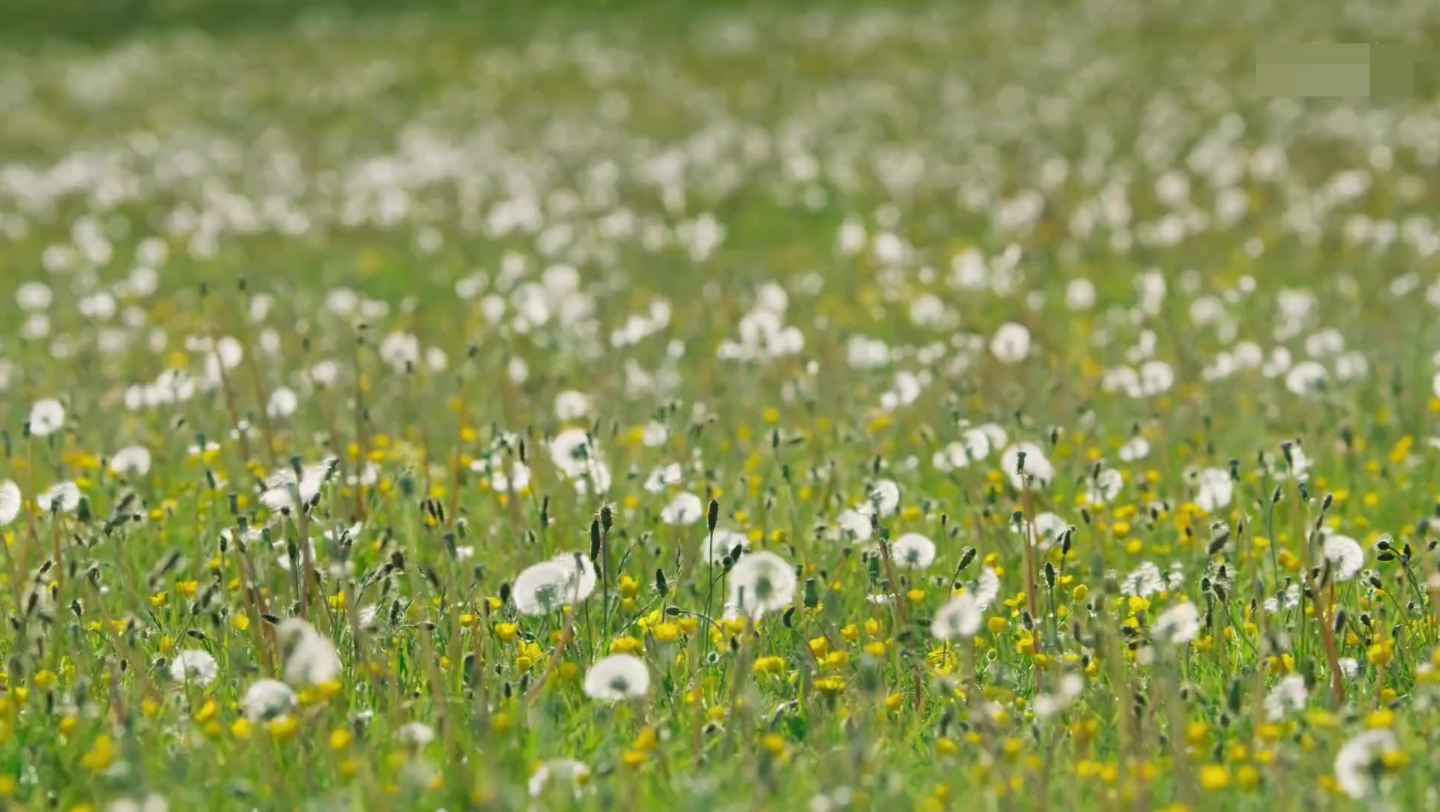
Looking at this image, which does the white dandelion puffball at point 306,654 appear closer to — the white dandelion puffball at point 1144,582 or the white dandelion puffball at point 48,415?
the white dandelion puffball at point 1144,582

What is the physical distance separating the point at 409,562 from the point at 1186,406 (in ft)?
11.1

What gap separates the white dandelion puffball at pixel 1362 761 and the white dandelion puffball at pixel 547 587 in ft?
5.50

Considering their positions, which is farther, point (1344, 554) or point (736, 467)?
point (736, 467)

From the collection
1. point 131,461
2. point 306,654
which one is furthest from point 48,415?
point 306,654

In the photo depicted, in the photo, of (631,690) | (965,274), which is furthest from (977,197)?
(631,690)

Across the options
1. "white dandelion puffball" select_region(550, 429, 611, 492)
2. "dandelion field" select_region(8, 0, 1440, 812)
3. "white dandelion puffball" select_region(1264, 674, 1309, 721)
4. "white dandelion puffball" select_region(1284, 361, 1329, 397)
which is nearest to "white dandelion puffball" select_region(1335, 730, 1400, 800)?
"dandelion field" select_region(8, 0, 1440, 812)

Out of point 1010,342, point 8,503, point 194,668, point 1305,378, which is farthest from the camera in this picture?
point 1010,342

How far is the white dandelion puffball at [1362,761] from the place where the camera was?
3131 millimetres

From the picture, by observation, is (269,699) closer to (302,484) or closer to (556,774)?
(556,774)

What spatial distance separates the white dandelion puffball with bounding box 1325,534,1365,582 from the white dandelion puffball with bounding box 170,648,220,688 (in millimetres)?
2712

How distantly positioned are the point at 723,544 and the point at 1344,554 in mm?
1576

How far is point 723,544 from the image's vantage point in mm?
4461

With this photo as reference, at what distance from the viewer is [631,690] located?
353 centimetres

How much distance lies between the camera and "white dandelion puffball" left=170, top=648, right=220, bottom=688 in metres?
3.90
